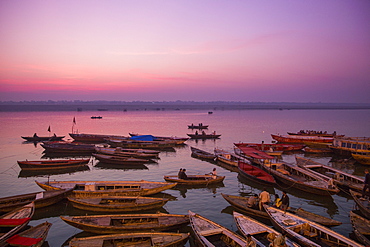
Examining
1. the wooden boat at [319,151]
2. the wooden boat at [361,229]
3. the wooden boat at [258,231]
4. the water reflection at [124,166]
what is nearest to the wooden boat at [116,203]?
the wooden boat at [258,231]

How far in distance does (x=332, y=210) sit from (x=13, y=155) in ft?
138

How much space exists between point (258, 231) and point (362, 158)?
27.8 m

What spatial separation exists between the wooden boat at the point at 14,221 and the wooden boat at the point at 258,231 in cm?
1179

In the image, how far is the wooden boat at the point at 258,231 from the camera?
12336mm

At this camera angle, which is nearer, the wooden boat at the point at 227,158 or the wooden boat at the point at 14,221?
the wooden boat at the point at 14,221

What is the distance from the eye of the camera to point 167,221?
14.4m

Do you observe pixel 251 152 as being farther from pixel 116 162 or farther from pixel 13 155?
pixel 13 155

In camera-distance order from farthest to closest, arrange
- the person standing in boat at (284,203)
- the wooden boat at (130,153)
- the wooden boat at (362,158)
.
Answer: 1. the wooden boat at (130,153)
2. the wooden boat at (362,158)
3. the person standing in boat at (284,203)

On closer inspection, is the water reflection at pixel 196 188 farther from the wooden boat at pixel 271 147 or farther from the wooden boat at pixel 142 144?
the wooden boat at pixel 142 144

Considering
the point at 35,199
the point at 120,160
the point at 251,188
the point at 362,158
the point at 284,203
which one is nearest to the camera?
the point at 284,203

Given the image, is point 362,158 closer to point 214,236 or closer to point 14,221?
point 214,236

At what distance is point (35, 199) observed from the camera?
17.5 metres

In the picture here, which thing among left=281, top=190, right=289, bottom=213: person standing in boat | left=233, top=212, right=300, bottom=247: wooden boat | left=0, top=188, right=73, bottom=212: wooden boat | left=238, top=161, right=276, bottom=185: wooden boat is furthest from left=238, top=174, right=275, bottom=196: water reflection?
left=0, top=188, right=73, bottom=212: wooden boat

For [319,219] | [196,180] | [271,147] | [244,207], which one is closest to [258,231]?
[244,207]
